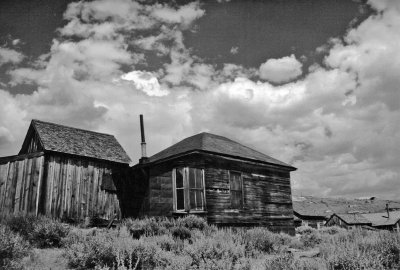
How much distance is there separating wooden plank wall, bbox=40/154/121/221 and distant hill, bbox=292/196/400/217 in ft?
121

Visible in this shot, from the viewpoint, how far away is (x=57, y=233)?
33.6 feet

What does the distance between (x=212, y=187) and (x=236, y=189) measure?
5.08 feet

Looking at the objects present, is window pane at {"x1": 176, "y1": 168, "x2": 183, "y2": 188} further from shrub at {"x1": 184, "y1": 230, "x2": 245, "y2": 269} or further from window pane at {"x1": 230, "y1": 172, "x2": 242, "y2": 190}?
shrub at {"x1": 184, "y1": 230, "x2": 245, "y2": 269}

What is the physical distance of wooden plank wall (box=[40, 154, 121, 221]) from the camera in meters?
15.2

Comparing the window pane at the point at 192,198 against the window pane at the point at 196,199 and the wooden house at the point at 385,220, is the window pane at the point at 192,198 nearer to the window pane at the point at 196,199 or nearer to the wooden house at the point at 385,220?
the window pane at the point at 196,199

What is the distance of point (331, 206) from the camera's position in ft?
227

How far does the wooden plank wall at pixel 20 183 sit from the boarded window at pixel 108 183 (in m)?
3.14

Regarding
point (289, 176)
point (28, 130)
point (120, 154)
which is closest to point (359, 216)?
point (289, 176)

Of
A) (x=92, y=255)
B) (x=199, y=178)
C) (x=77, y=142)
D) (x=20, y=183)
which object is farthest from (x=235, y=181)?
(x=20, y=183)

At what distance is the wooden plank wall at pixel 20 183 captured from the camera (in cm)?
1480

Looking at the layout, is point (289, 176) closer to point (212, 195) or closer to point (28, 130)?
point (212, 195)

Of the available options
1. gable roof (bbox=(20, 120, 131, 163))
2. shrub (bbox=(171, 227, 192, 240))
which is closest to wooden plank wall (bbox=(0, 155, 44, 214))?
gable roof (bbox=(20, 120, 131, 163))

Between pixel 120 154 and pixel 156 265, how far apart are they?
12114 millimetres

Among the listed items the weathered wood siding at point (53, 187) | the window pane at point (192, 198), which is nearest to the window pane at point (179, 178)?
the window pane at point (192, 198)
